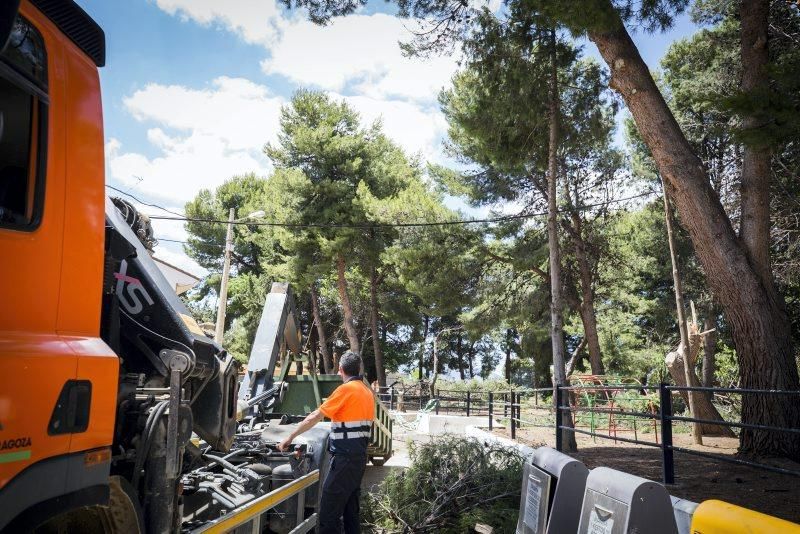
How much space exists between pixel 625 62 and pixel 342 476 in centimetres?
761

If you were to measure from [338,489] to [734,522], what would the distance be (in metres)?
3.09

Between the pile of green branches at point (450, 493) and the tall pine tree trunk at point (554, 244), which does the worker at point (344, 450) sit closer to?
the pile of green branches at point (450, 493)

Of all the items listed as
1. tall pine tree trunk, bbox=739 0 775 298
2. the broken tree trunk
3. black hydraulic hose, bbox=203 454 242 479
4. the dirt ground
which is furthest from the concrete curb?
tall pine tree trunk, bbox=739 0 775 298

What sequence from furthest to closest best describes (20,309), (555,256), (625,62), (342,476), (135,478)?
1. (555,256)
2. (625,62)
3. (342,476)
4. (135,478)
5. (20,309)

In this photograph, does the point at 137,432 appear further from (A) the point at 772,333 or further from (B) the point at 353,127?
(B) the point at 353,127

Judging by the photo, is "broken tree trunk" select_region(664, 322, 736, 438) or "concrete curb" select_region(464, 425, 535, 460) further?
"broken tree trunk" select_region(664, 322, 736, 438)

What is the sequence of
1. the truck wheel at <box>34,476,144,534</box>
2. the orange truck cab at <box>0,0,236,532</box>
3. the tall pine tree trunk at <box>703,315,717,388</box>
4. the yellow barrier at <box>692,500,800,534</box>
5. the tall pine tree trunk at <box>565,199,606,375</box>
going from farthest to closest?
the tall pine tree trunk at <box>565,199,606,375</box> → the tall pine tree trunk at <box>703,315,717,388</box> → the truck wheel at <box>34,476,144,534</box> → the yellow barrier at <box>692,500,800,534</box> → the orange truck cab at <box>0,0,236,532</box>

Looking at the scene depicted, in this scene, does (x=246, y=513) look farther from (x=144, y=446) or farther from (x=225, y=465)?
(x=225, y=465)

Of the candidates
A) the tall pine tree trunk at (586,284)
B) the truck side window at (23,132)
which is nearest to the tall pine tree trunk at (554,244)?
the tall pine tree trunk at (586,284)

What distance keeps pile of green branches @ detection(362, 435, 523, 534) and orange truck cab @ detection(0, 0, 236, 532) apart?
137 inches

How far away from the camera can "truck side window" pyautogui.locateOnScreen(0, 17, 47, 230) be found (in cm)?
210

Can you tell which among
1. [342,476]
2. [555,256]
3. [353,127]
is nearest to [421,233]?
[555,256]

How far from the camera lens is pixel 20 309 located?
2.01 m

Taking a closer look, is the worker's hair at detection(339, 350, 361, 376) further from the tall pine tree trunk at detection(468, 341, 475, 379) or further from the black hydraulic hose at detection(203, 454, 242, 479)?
the tall pine tree trunk at detection(468, 341, 475, 379)
